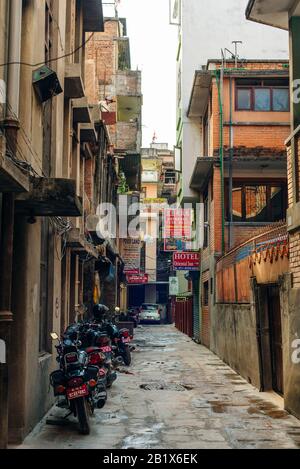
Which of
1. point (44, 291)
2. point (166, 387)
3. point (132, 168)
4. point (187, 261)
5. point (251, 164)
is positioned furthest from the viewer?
point (132, 168)

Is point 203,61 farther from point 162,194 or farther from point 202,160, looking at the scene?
point 162,194

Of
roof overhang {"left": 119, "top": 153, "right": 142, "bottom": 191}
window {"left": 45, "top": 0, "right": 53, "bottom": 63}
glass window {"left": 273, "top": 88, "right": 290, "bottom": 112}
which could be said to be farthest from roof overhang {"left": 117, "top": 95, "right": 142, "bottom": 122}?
window {"left": 45, "top": 0, "right": 53, "bottom": 63}

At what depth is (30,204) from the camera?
7.19 m

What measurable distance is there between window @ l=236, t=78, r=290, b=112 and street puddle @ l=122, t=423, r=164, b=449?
1361 centimetres

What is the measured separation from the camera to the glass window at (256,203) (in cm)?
1941

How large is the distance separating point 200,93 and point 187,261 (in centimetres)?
689

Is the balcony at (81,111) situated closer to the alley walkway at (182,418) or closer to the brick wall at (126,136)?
the alley walkway at (182,418)

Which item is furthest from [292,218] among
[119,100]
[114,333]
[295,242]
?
[119,100]

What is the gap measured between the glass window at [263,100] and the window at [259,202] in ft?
8.05

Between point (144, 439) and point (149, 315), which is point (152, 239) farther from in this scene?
point (144, 439)

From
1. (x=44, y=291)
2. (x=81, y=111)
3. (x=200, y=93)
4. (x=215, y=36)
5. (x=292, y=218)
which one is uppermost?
(x=215, y=36)

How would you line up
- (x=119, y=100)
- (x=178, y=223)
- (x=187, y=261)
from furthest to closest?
(x=119, y=100) → (x=178, y=223) → (x=187, y=261)

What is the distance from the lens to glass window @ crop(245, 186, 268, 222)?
1941 cm

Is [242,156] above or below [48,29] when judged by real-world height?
above
